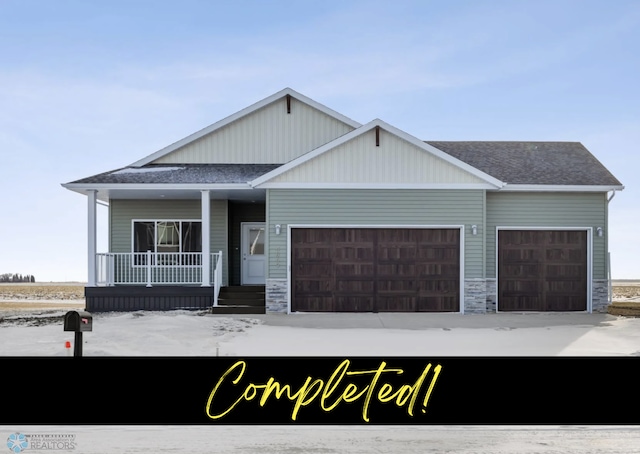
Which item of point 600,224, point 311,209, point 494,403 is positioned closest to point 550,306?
point 600,224

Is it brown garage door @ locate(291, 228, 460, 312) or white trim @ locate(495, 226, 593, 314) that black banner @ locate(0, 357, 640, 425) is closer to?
brown garage door @ locate(291, 228, 460, 312)

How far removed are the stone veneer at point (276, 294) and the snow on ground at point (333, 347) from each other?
30.6 inches

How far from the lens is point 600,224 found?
60.6ft

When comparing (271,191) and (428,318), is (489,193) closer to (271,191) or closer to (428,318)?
(428,318)

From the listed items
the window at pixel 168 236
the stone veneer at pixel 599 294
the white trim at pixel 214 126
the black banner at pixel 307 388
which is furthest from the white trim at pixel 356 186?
the black banner at pixel 307 388

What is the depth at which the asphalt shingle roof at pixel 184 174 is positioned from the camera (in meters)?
18.2

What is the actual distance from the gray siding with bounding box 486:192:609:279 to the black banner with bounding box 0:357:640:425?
39.4 feet

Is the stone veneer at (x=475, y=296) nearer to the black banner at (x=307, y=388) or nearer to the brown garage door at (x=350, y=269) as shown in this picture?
the brown garage door at (x=350, y=269)

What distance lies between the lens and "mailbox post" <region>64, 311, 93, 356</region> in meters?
7.77

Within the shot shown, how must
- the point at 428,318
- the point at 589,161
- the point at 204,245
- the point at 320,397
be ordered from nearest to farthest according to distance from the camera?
1. the point at 320,397
2. the point at 428,318
3. the point at 204,245
4. the point at 589,161

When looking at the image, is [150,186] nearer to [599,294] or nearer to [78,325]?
[78,325]

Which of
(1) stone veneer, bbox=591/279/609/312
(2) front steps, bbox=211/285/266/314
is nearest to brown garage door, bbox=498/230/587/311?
(1) stone veneer, bbox=591/279/609/312

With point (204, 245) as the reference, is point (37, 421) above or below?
below

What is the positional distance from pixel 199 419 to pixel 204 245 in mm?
11853
